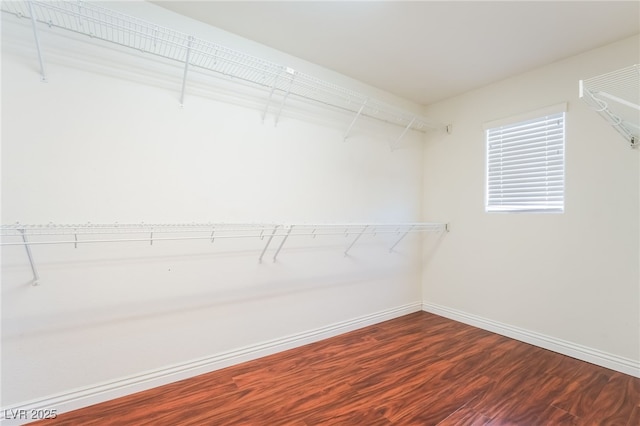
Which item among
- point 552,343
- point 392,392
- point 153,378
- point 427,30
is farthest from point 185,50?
point 552,343

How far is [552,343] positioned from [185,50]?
134 inches

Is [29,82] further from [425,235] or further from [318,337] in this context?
[425,235]

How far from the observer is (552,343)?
2.33 meters

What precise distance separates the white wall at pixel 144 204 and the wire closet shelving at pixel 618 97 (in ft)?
5.46

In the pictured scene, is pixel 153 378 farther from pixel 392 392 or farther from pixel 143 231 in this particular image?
pixel 392 392

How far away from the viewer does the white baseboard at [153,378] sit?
1453mm

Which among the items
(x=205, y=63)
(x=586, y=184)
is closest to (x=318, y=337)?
(x=205, y=63)

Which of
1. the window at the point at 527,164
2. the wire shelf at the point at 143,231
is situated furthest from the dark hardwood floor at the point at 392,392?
the window at the point at 527,164

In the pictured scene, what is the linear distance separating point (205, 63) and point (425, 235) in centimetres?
267

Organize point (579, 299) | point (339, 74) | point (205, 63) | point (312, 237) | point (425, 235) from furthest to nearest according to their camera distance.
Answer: point (425, 235)
point (339, 74)
point (312, 237)
point (579, 299)
point (205, 63)

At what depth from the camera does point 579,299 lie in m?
2.22

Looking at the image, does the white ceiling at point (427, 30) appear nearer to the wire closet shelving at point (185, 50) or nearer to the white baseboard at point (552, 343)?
the wire closet shelving at point (185, 50)

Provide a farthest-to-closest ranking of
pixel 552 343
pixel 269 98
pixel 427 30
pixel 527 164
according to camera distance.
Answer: pixel 527 164, pixel 552 343, pixel 269 98, pixel 427 30

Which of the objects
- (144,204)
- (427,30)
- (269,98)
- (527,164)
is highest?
(427,30)
